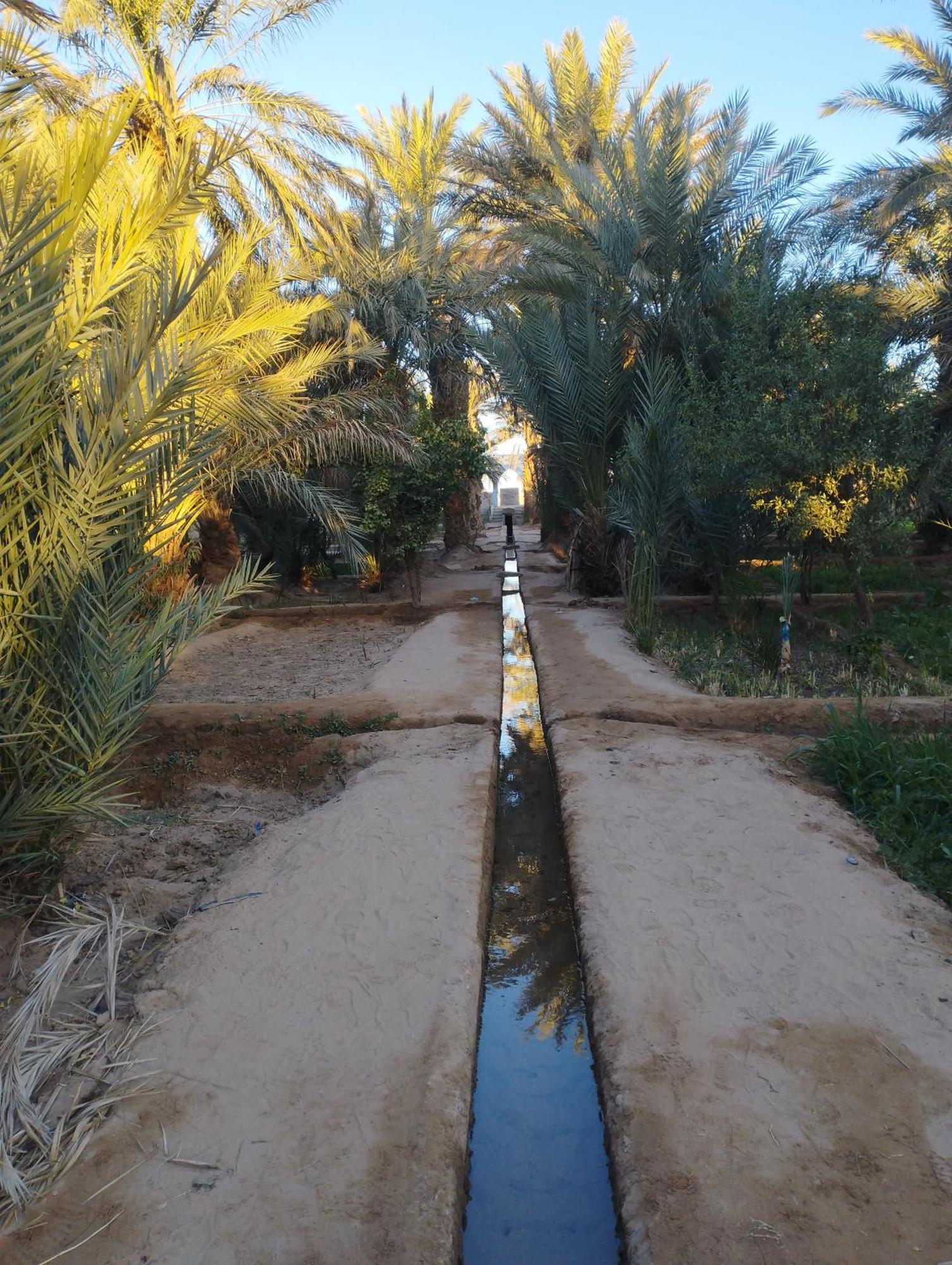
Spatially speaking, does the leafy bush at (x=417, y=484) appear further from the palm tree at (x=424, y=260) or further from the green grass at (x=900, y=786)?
the green grass at (x=900, y=786)

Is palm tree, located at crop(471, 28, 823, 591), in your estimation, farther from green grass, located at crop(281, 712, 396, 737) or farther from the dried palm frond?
the dried palm frond

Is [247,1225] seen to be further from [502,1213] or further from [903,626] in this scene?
[903,626]

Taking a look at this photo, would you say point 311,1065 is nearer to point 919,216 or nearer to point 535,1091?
point 535,1091

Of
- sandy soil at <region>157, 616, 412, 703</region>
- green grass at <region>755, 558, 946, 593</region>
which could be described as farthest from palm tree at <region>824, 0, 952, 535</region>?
sandy soil at <region>157, 616, 412, 703</region>

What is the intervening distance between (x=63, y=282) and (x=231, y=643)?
24.3ft

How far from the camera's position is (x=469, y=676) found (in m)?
7.63

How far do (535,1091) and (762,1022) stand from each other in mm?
762

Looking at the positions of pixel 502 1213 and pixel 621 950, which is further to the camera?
pixel 621 950

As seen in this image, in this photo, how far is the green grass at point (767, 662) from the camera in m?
7.48

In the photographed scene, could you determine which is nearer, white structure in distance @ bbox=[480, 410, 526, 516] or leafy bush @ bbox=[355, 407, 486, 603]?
leafy bush @ bbox=[355, 407, 486, 603]

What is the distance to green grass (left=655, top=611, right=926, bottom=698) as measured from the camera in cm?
748

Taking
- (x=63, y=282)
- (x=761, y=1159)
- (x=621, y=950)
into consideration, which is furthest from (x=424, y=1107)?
(x=63, y=282)

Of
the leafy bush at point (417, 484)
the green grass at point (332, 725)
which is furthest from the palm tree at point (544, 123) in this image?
the green grass at point (332, 725)

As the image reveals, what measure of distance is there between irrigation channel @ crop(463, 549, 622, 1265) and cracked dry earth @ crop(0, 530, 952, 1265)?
13cm
